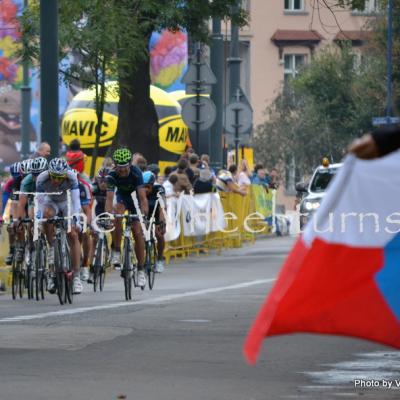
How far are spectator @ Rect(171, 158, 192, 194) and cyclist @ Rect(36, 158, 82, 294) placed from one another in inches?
447

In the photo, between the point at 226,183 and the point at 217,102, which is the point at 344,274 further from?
the point at 217,102

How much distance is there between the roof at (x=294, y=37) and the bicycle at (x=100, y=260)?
6315 cm

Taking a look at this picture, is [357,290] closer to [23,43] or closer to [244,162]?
[23,43]

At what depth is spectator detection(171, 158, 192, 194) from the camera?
3127 cm

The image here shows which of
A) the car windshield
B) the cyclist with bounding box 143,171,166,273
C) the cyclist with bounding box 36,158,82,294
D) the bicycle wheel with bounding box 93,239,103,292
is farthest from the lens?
the car windshield

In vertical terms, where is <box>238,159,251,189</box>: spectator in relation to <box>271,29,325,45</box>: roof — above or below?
below

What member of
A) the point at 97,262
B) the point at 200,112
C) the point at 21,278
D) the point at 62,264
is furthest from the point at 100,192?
the point at 200,112

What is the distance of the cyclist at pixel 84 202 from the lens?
70.6ft

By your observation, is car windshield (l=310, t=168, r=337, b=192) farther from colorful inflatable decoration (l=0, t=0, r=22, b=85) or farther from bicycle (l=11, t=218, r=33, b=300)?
colorful inflatable decoration (l=0, t=0, r=22, b=85)

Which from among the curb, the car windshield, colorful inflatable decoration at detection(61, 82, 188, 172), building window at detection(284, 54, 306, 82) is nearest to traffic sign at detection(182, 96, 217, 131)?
the car windshield

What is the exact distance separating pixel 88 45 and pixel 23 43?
1795mm

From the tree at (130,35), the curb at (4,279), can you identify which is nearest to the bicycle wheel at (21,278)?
the curb at (4,279)

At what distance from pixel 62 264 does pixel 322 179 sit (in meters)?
16.2

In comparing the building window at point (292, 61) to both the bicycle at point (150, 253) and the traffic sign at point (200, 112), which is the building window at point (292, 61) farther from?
the bicycle at point (150, 253)
